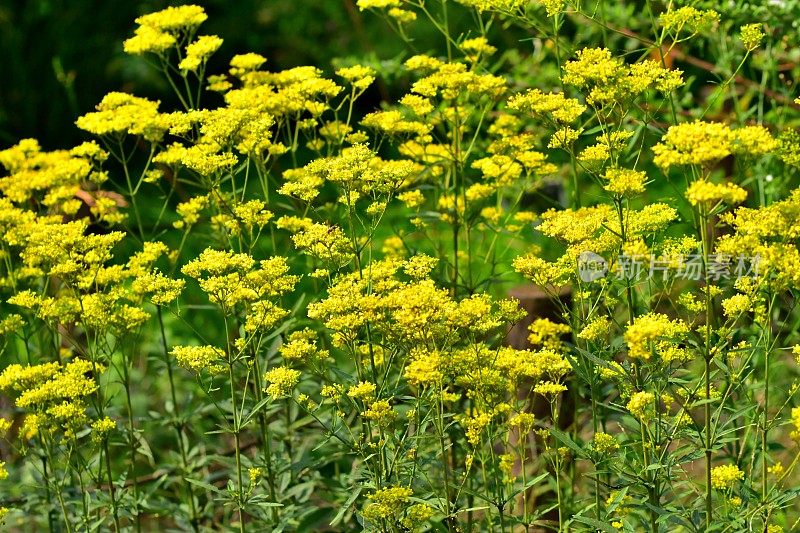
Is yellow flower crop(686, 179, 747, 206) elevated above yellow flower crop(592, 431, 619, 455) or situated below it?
above

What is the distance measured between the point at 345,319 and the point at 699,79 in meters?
6.29

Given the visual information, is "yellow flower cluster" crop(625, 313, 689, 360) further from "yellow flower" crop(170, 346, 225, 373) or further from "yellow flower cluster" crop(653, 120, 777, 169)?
"yellow flower" crop(170, 346, 225, 373)

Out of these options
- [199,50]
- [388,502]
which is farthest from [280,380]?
[199,50]

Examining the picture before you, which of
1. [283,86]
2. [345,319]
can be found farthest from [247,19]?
[345,319]

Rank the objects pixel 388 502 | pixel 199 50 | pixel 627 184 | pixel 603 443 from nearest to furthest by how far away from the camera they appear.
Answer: pixel 388 502 < pixel 627 184 < pixel 603 443 < pixel 199 50

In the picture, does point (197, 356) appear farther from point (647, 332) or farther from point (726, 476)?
point (726, 476)

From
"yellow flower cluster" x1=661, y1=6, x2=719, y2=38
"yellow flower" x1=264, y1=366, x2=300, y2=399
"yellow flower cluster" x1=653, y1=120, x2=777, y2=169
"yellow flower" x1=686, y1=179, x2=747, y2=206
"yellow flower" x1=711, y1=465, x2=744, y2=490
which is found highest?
"yellow flower cluster" x1=661, y1=6, x2=719, y2=38

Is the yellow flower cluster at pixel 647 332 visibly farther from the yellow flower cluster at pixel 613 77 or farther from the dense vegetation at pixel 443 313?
the yellow flower cluster at pixel 613 77

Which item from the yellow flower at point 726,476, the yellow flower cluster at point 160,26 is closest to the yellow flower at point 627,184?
the yellow flower at point 726,476

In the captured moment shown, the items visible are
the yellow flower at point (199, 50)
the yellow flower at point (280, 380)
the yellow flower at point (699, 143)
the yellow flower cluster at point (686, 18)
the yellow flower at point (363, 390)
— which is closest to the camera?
the yellow flower at point (699, 143)

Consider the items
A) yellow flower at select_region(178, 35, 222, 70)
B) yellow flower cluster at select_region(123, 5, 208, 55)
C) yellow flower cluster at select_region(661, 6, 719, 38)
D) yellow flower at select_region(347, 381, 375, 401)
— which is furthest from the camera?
yellow flower cluster at select_region(123, 5, 208, 55)

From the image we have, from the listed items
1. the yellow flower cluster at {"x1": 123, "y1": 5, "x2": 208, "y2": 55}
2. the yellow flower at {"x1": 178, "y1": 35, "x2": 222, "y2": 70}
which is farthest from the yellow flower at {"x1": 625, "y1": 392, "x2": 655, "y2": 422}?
the yellow flower cluster at {"x1": 123, "y1": 5, "x2": 208, "y2": 55}

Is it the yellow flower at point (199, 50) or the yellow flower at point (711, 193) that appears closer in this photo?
the yellow flower at point (711, 193)

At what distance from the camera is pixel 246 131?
11.7 feet
